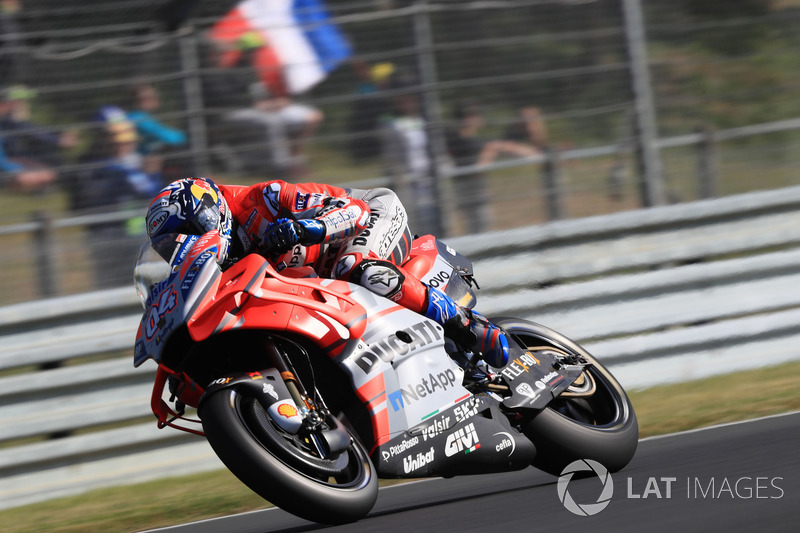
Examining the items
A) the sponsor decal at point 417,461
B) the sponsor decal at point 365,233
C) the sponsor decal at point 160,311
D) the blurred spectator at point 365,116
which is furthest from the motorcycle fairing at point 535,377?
the blurred spectator at point 365,116

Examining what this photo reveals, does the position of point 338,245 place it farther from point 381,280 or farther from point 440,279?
point 440,279

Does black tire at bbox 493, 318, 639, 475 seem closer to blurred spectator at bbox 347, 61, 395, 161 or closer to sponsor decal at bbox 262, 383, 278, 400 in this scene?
sponsor decal at bbox 262, 383, 278, 400

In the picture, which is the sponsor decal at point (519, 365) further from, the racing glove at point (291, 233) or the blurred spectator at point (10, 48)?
A: the blurred spectator at point (10, 48)

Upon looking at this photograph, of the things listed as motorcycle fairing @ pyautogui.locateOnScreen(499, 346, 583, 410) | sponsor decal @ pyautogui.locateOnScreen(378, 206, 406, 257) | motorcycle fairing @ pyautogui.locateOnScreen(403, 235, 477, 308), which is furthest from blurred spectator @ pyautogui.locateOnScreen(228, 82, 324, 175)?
motorcycle fairing @ pyautogui.locateOnScreen(499, 346, 583, 410)

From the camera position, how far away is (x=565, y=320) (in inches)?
278

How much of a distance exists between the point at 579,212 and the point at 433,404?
128 inches

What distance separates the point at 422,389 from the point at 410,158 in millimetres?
2792

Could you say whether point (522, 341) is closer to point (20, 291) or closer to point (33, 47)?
point (20, 291)

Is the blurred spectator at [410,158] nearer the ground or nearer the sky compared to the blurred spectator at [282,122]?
nearer the ground

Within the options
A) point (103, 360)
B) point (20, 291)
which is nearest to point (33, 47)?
point (20, 291)

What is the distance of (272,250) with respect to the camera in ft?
14.5

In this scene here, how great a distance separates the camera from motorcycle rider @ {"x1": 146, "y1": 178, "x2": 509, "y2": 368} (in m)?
4.19

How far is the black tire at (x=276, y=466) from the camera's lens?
3678 millimetres

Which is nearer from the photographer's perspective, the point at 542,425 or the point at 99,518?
the point at 542,425
